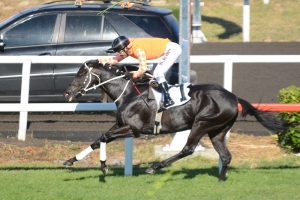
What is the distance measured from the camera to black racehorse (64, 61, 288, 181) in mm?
7438

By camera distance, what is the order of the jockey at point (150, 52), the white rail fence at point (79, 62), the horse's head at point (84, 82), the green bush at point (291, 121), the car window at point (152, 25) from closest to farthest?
the jockey at point (150, 52)
the horse's head at point (84, 82)
the white rail fence at point (79, 62)
the green bush at point (291, 121)
the car window at point (152, 25)

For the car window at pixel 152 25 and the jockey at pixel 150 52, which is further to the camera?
the car window at pixel 152 25

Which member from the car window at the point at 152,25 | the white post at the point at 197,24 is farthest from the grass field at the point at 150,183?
the white post at the point at 197,24

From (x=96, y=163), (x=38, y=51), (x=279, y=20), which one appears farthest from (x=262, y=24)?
(x=96, y=163)

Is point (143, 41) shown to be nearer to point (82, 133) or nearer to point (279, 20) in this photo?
point (82, 133)

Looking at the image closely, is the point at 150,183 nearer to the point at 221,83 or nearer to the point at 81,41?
the point at 81,41

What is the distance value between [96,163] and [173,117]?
5.95 ft

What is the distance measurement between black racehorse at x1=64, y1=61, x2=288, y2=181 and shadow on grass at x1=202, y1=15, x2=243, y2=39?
13.8 metres

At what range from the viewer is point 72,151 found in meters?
9.35

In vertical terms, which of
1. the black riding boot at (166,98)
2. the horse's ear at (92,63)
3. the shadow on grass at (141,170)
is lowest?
the shadow on grass at (141,170)

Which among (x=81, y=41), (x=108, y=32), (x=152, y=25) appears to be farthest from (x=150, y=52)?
(x=81, y=41)

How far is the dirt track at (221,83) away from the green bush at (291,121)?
1.29 feet

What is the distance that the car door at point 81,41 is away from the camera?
1065cm

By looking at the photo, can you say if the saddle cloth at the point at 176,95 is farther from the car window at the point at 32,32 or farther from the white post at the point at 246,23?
the white post at the point at 246,23
